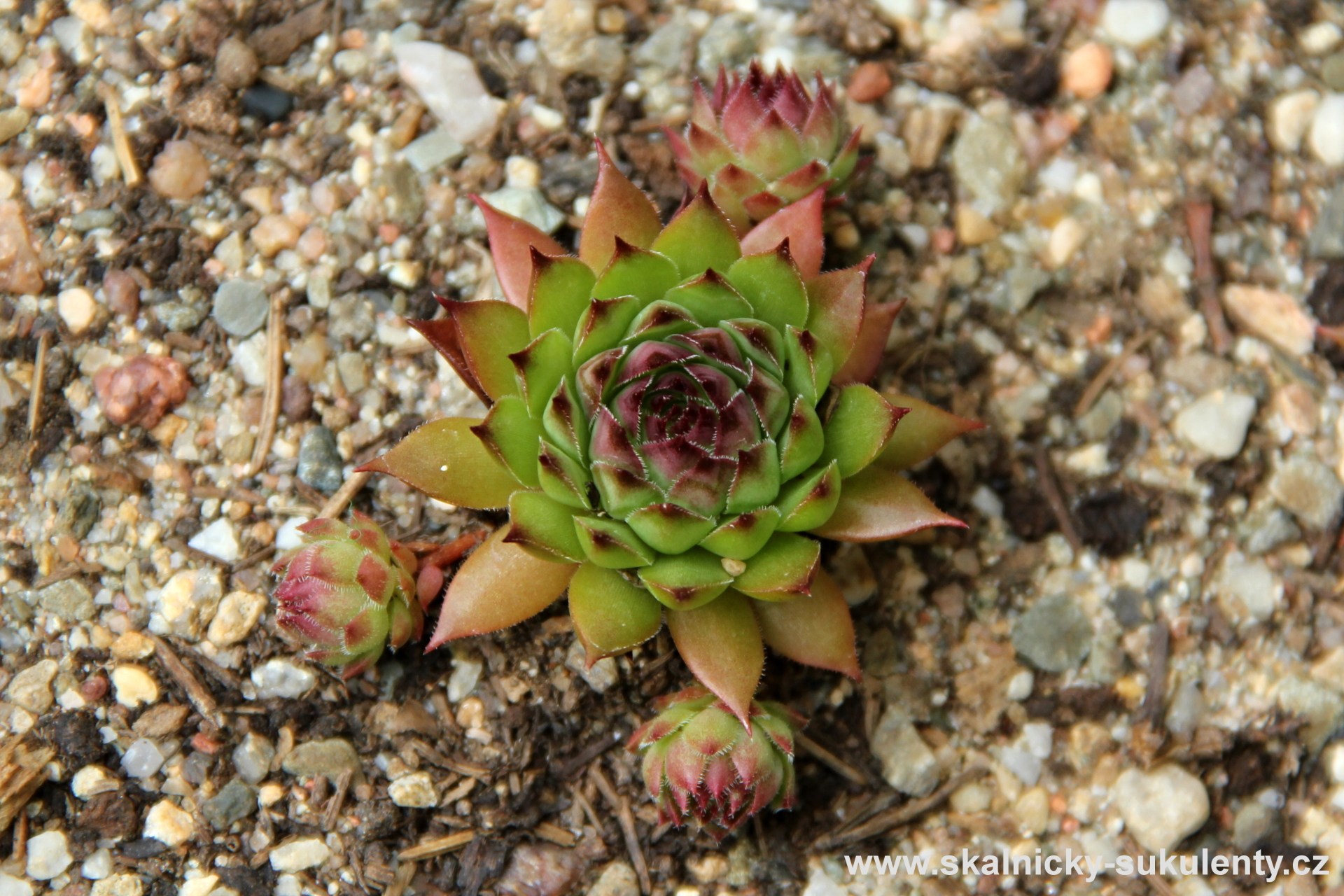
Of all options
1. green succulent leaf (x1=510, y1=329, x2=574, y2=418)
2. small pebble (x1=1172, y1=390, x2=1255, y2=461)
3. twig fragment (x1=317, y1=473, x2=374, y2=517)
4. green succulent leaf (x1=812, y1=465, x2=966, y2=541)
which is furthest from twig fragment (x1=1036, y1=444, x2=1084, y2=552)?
twig fragment (x1=317, y1=473, x2=374, y2=517)

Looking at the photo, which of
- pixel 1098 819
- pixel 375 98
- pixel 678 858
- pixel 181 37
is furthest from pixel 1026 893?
pixel 181 37

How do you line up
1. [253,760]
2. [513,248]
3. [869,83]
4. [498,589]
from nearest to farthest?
[498,589] < [513,248] < [253,760] < [869,83]

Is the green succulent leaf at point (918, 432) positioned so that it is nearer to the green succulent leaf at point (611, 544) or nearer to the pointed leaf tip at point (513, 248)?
the green succulent leaf at point (611, 544)

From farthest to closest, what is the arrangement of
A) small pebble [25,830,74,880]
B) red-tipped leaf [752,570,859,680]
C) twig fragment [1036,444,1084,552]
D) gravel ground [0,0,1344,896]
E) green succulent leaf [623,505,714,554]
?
twig fragment [1036,444,1084,552] < gravel ground [0,0,1344,896] < small pebble [25,830,74,880] < red-tipped leaf [752,570,859,680] < green succulent leaf [623,505,714,554]

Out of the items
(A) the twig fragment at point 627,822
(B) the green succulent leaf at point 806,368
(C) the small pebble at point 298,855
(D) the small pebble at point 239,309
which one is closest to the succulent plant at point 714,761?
(A) the twig fragment at point 627,822

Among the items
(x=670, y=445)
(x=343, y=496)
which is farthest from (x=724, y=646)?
(x=343, y=496)

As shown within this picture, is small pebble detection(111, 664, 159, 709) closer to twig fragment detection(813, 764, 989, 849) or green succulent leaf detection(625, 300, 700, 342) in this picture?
green succulent leaf detection(625, 300, 700, 342)

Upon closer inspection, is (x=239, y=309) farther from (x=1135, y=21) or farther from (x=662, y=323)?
(x=1135, y=21)
